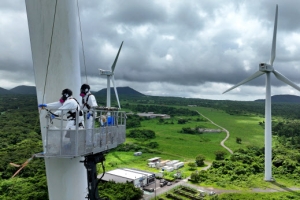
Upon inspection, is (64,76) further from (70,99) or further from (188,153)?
(188,153)

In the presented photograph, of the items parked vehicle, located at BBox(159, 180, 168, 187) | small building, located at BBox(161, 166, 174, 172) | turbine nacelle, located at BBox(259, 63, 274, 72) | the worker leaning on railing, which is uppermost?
turbine nacelle, located at BBox(259, 63, 274, 72)

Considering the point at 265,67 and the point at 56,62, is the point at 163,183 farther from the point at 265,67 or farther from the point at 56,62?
the point at 56,62

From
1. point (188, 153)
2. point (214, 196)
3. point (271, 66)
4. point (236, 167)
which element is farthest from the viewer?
point (188, 153)

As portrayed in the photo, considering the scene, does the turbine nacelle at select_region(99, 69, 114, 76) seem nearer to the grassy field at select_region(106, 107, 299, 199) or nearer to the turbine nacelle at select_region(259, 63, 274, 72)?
the grassy field at select_region(106, 107, 299, 199)

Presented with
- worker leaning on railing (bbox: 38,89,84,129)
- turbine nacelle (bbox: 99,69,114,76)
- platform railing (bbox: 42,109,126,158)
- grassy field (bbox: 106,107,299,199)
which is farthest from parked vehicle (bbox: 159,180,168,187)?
worker leaning on railing (bbox: 38,89,84,129)

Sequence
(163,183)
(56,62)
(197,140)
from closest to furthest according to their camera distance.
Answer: (56,62)
(163,183)
(197,140)

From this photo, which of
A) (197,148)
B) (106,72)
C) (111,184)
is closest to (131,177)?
(111,184)

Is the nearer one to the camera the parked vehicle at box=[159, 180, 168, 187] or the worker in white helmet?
the worker in white helmet

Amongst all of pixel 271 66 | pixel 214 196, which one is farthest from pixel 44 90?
pixel 271 66

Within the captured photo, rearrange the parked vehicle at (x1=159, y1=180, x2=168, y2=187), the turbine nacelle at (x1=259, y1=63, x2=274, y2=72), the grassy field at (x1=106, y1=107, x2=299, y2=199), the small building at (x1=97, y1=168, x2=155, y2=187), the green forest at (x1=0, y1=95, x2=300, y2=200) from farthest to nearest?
the parked vehicle at (x1=159, y1=180, x2=168, y2=187) → the turbine nacelle at (x1=259, y1=63, x2=274, y2=72) → the grassy field at (x1=106, y1=107, x2=299, y2=199) → the small building at (x1=97, y1=168, x2=155, y2=187) → the green forest at (x1=0, y1=95, x2=300, y2=200)
